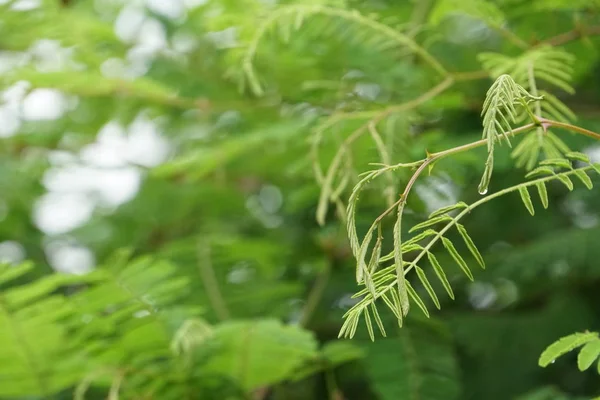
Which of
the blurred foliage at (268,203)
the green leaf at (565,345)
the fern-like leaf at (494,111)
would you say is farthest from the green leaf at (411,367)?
the fern-like leaf at (494,111)

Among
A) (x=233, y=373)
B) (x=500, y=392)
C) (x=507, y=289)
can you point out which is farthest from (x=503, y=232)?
(x=233, y=373)

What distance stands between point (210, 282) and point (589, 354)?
0.55 meters

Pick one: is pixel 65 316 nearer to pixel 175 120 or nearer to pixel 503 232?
pixel 175 120

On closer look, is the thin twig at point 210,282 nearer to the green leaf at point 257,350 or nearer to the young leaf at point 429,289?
the green leaf at point 257,350

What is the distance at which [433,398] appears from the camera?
27.1 inches

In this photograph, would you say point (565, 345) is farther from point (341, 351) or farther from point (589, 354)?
point (341, 351)

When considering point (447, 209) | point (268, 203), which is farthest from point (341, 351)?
point (268, 203)

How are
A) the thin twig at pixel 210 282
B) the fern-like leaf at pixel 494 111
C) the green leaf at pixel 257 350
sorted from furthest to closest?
the thin twig at pixel 210 282
the green leaf at pixel 257 350
the fern-like leaf at pixel 494 111

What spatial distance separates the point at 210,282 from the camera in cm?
93

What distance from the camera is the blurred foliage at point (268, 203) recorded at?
0.69m

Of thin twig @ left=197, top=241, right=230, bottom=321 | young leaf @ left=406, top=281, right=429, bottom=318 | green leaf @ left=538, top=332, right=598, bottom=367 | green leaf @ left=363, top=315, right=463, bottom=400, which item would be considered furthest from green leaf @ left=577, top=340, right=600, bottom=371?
thin twig @ left=197, top=241, right=230, bottom=321

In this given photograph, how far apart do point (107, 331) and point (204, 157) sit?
279 millimetres

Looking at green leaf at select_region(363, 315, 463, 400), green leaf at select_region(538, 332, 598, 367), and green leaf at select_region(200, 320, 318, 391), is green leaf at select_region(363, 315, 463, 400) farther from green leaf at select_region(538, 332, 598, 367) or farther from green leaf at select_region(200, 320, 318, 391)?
green leaf at select_region(538, 332, 598, 367)

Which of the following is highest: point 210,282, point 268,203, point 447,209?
point 447,209
